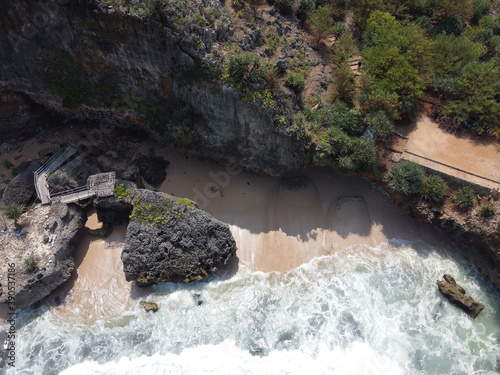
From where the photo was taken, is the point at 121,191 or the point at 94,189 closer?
the point at 121,191

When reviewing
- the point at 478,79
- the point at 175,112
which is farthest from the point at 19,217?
the point at 478,79

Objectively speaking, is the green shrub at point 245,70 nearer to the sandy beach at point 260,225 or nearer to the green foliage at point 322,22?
the sandy beach at point 260,225

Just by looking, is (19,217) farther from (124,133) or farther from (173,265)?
(173,265)

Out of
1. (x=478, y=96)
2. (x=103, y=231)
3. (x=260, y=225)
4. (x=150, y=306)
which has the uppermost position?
(x=478, y=96)

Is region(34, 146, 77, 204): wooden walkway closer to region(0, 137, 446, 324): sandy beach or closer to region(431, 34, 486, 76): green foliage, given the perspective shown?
region(0, 137, 446, 324): sandy beach

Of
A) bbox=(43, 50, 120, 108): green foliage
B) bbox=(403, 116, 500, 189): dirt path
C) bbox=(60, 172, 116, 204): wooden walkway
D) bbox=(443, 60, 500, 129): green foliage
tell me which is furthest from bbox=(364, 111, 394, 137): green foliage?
bbox=(60, 172, 116, 204): wooden walkway

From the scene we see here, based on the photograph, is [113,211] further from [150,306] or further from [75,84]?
[75,84]

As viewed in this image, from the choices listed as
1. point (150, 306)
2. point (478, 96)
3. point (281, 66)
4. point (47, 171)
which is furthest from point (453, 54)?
point (47, 171)
